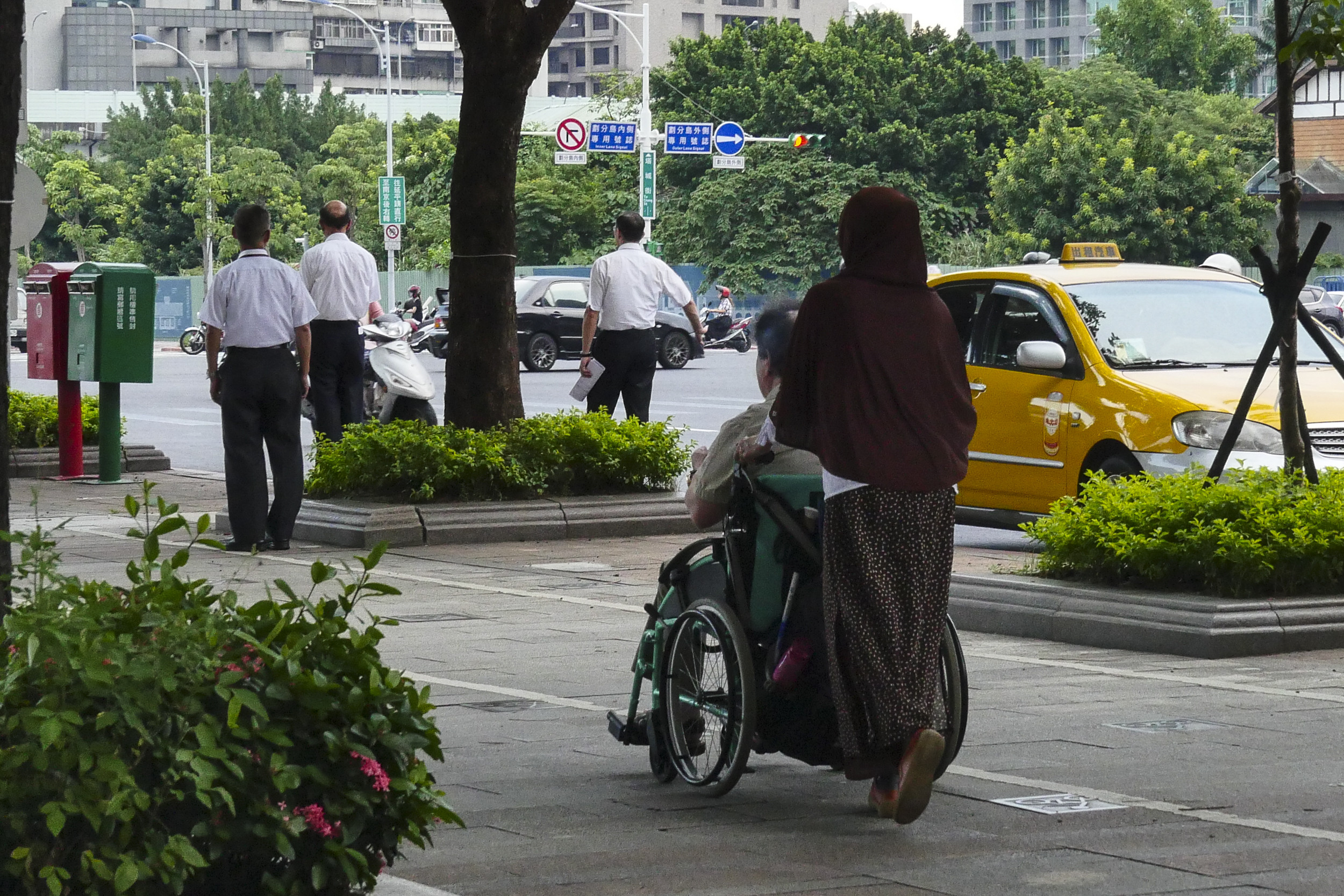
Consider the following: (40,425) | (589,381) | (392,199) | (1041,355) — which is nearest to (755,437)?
(1041,355)

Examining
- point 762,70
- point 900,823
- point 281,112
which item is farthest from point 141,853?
point 281,112

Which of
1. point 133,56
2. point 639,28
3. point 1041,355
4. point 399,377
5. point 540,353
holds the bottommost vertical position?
point 399,377

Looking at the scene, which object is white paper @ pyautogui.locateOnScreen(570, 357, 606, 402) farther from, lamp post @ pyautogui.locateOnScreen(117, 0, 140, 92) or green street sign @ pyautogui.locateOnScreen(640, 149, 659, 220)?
lamp post @ pyautogui.locateOnScreen(117, 0, 140, 92)

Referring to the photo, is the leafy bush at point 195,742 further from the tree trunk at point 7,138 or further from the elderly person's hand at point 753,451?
the elderly person's hand at point 753,451

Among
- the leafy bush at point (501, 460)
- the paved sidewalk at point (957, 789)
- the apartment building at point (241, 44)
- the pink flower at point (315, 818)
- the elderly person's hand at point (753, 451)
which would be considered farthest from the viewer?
the apartment building at point (241, 44)

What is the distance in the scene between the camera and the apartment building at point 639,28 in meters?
135

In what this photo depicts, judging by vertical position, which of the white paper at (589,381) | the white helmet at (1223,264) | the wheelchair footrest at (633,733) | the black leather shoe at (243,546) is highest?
the white helmet at (1223,264)

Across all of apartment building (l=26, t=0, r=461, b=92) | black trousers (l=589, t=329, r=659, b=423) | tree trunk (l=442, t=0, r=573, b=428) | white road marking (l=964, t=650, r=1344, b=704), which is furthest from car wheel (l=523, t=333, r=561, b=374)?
apartment building (l=26, t=0, r=461, b=92)

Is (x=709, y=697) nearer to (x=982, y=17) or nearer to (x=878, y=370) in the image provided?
(x=878, y=370)

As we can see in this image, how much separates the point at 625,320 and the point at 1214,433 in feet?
14.1

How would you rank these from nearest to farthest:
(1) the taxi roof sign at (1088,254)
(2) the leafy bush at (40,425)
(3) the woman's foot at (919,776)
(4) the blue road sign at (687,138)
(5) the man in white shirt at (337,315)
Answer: (3) the woman's foot at (919,776) → (1) the taxi roof sign at (1088,254) → (5) the man in white shirt at (337,315) → (2) the leafy bush at (40,425) → (4) the blue road sign at (687,138)

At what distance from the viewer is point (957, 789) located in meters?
5.73

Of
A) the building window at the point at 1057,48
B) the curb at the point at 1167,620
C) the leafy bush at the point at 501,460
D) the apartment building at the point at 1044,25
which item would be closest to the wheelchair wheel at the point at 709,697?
the curb at the point at 1167,620

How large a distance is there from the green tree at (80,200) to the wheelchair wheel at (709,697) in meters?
66.6
